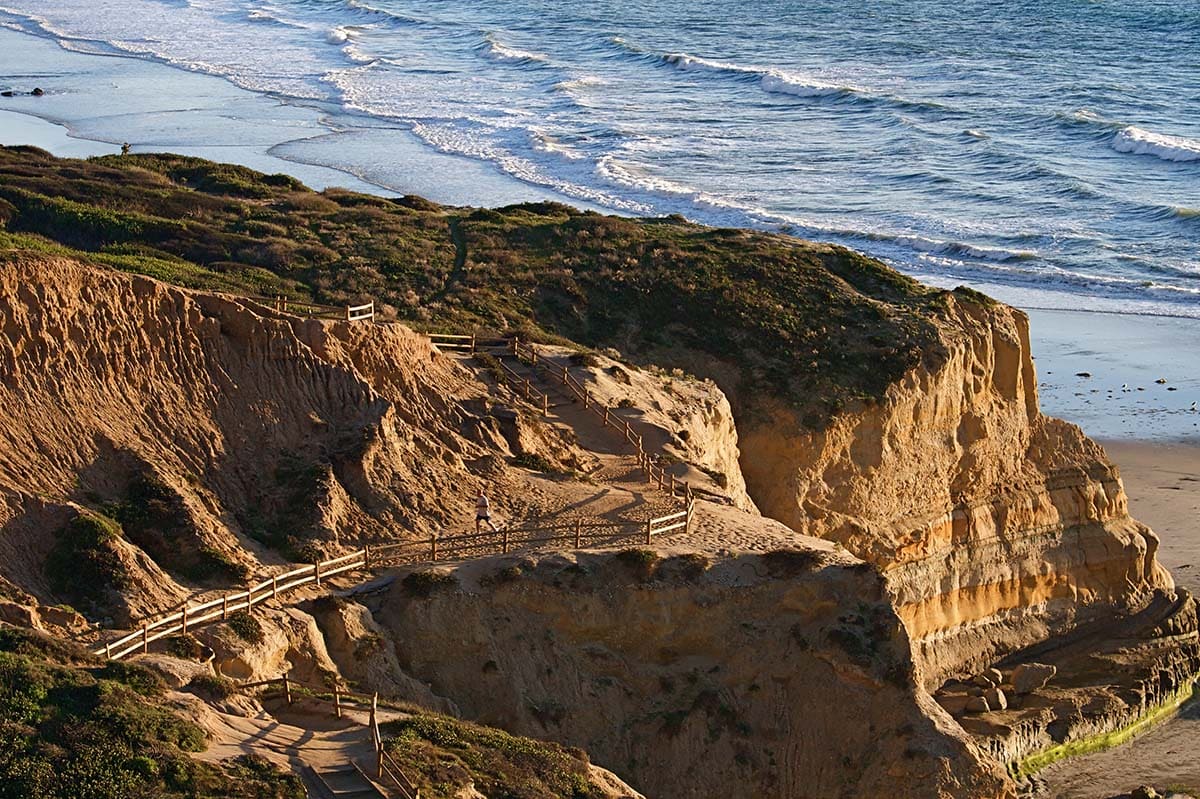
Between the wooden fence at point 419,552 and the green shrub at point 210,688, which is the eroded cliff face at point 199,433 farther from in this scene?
the green shrub at point 210,688

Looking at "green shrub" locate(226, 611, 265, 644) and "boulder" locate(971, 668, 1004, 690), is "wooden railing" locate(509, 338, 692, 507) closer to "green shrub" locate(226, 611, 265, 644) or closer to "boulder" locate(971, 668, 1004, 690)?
"boulder" locate(971, 668, 1004, 690)

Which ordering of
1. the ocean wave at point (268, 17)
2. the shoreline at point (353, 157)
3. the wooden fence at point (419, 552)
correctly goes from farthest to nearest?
the ocean wave at point (268, 17) → the shoreline at point (353, 157) → the wooden fence at point (419, 552)

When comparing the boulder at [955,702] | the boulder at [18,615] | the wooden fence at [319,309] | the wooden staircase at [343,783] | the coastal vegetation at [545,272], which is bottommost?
the boulder at [955,702]

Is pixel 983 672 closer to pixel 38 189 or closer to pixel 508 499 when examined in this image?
pixel 508 499

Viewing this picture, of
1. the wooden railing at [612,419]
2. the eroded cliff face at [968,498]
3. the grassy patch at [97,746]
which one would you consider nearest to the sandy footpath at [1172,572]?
the eroded cliff face at [968,498]

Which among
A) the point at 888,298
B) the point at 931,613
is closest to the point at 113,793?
the point at 931,613

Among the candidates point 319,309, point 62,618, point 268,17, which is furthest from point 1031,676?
point 268,17

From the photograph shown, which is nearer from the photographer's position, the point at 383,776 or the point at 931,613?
the point at 383,776
